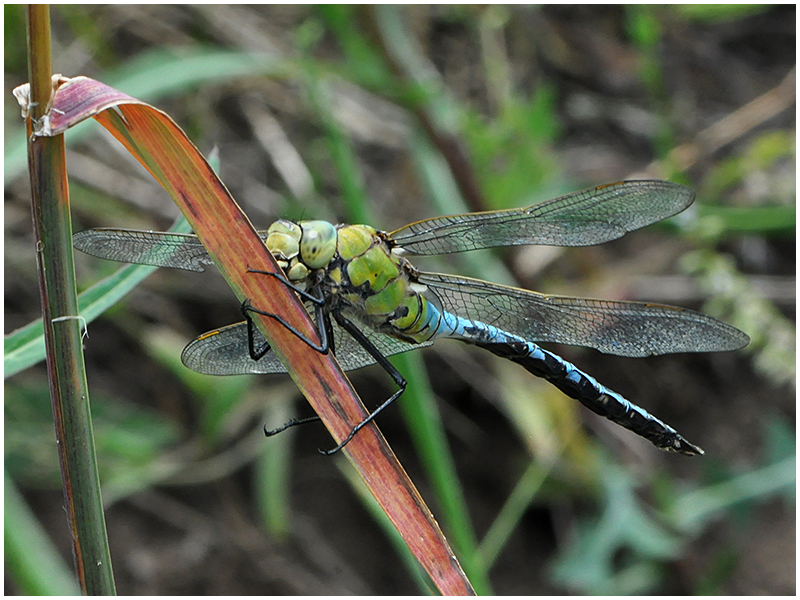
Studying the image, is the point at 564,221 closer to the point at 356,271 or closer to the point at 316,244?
the point at 356,271

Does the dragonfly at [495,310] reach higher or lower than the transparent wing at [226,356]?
lower

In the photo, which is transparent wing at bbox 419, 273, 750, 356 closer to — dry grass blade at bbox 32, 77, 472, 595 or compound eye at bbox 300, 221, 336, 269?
compound eye at bbox 300, 221, 336, 269

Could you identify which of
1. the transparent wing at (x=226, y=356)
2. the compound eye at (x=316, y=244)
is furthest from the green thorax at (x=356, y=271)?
the transparent wing at (x=226, y=356)

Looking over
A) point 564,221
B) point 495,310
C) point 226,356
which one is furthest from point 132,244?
point 564,221

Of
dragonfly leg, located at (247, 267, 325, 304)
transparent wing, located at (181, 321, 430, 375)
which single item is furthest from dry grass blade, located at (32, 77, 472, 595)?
transparent wing, located at (181, 321, 430, 375)

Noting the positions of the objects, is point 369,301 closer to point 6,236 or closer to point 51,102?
point 51,102

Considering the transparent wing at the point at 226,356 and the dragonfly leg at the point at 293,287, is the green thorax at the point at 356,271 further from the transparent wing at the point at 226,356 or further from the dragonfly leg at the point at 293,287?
the transparent wing at the point at 226,356

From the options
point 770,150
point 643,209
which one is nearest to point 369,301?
point 643,209
